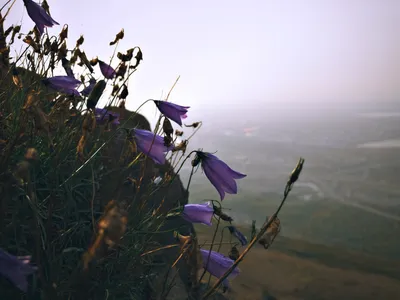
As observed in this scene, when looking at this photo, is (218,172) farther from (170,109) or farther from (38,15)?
(38,15)

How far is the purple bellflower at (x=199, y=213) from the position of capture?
6.27 ft

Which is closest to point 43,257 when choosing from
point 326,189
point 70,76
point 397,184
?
point 70,76

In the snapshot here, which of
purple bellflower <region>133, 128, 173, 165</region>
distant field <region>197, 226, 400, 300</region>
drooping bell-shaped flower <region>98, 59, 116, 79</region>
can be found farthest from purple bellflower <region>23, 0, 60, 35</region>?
distant field <region>197, 226, 400, 300</region>

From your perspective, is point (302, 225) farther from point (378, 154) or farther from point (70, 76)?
point (378, 154)

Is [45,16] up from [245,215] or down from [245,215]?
up

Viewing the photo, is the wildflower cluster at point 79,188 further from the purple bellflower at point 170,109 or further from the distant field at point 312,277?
the distant field at point 312,277

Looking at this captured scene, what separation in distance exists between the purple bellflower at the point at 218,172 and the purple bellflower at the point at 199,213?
0.58 ft

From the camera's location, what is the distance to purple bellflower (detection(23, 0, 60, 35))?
2043 mm

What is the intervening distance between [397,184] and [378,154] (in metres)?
21.7

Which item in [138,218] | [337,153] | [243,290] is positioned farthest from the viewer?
[337,153]

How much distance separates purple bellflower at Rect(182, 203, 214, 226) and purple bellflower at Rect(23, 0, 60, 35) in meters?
1.11

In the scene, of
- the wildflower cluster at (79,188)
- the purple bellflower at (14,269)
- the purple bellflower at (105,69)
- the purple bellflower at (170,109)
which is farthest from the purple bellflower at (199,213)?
the purple bellflower at (14,269)

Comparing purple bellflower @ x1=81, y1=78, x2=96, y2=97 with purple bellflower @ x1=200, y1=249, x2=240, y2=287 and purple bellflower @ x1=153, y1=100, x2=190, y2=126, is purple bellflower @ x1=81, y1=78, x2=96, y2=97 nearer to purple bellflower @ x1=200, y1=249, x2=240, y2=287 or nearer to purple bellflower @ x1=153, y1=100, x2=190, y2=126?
purple bellflower @ x1=153, y1=100, x2=190, y2=126

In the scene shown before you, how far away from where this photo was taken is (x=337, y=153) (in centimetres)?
9044
